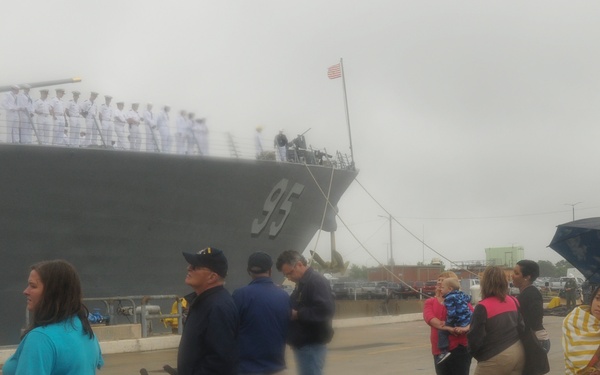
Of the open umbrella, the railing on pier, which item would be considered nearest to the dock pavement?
the railing on pier

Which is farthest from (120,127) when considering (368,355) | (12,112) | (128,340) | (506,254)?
(506,254)

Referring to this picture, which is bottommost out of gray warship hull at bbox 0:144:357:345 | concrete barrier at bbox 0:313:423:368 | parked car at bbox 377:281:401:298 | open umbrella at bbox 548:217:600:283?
parked car at bbox 377:281:401:298

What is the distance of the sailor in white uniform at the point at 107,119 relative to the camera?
1683cm

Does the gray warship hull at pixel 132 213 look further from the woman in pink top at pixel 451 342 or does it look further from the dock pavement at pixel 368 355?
the woman in pink top at pixel 451 342

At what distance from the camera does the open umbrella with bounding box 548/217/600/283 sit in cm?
646

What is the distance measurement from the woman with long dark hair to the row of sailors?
12.8 meters

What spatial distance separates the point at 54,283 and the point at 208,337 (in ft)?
2.95

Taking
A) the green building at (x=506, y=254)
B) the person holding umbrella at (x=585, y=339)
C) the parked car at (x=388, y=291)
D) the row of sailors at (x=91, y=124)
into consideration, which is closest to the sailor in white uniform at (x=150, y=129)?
the row of sailors at (x=91, y=124)

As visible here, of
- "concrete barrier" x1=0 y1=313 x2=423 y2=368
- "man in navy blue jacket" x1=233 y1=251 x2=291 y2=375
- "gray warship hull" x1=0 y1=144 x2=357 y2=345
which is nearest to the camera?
"man in navy blue jacket" x1=233 y1=251 x2=291 y2=375

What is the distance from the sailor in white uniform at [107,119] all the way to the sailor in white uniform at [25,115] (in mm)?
1458

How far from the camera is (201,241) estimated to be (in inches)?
723

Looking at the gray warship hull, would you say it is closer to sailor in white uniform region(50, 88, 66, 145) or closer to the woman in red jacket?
sailor in white uniform region(50, 88, 66, 145)

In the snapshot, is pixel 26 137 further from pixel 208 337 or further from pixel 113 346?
pixel 208 337

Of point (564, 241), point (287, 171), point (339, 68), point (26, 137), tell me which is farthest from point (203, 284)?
point (339, 68)
